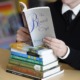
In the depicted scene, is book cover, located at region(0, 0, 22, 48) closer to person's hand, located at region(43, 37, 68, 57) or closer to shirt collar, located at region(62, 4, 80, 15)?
shirt collar, located at region(62, 4, 80, 15)

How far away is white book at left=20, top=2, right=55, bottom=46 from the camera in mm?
1688

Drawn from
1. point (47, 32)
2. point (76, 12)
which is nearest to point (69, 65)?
point (47, 32)

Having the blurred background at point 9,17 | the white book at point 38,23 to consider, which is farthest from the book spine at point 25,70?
the blurred background at point 9,17

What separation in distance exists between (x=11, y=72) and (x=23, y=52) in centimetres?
17

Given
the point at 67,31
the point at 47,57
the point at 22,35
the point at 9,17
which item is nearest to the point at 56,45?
the point at 47,57

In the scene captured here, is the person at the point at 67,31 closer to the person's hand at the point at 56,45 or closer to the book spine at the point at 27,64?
the person's hand at the point at 56,45

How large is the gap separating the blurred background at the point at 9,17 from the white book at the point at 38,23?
2396mm

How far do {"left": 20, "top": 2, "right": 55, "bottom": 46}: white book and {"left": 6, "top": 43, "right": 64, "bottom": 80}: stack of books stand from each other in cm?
7

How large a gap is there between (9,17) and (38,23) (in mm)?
2527

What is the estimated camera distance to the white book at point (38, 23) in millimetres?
1688

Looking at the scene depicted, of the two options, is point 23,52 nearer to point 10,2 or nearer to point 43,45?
point 43,45

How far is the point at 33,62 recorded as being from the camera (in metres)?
1.69

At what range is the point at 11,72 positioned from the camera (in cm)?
182

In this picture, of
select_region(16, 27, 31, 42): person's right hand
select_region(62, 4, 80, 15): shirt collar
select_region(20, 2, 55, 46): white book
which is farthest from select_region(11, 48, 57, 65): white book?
select_region(62, 4, 80, 15): shirt collar
